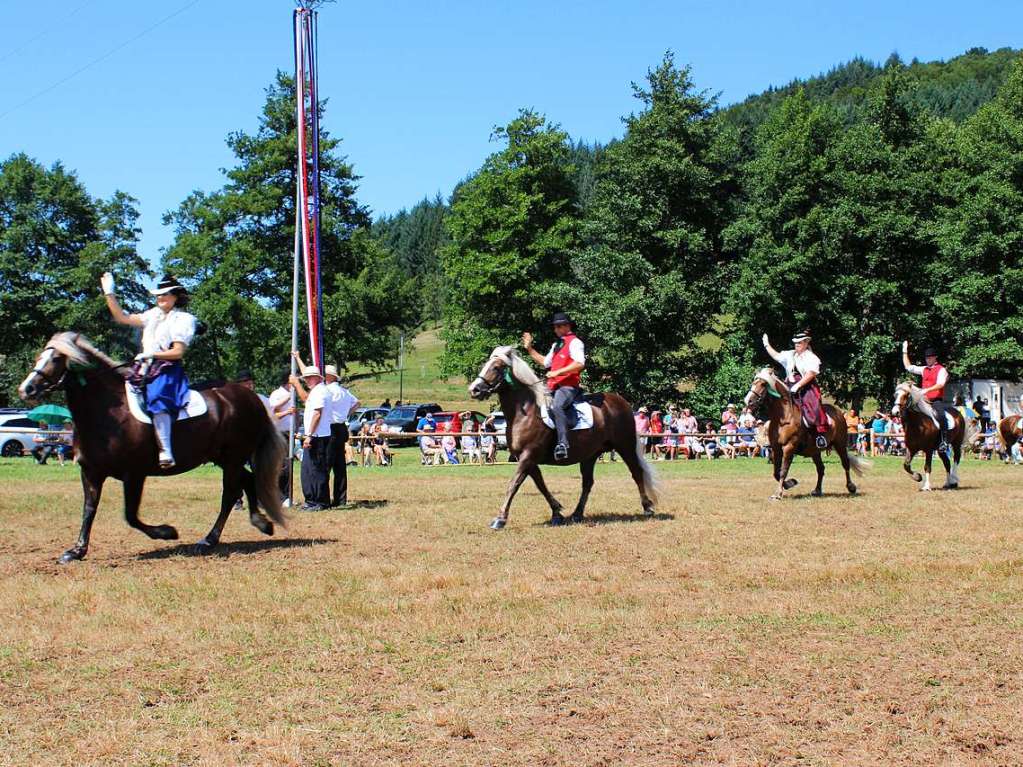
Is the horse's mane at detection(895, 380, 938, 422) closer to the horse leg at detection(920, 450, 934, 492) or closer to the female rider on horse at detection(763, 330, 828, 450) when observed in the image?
the horse leg at detection(920, 450, 934, 492)

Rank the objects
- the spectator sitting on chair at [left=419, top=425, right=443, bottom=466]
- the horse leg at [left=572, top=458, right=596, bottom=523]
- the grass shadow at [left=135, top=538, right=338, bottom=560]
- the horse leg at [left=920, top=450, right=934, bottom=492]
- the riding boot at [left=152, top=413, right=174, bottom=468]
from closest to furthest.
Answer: the riding boot at [left=152, top=413, right=174, bottom=468]
the grass shadow at [left=135, top=538, right=338, bottom=560]
the horse leg at [left=572, top=458, right=596, bottom=523]
the horse leg at [left=920, top=450, right=934, bottom=492]
the spectator sitting on chair at [left=419, top=425, right=443, bottom=466]

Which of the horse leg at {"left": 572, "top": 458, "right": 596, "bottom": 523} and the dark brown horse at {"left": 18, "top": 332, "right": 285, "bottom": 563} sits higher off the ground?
the dark brown horse at {"left": 18, "top": 332, "right": 285, "bottom": 563}

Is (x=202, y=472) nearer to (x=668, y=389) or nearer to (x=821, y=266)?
(x=668, y=389)

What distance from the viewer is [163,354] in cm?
1146

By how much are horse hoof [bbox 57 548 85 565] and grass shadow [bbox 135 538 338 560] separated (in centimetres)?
58

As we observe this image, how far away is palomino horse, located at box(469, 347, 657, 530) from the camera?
45.6ft

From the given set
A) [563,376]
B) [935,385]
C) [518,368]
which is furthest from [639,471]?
[935,385]

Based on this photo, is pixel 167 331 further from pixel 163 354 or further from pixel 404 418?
pixel 404 418

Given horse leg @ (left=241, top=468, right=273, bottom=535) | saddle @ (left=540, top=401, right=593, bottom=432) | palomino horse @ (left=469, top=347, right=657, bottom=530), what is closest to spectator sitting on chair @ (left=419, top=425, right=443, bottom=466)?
palomino horse @ (left=469, top=347, right=657, bottom=530)

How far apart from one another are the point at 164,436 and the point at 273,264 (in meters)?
43.8

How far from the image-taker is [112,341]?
62031mm

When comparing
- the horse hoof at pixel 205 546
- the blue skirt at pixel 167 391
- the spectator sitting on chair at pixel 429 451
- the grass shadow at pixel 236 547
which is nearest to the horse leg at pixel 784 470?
the grass shadow at pixel 236 547

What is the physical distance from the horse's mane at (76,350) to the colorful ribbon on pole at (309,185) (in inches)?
291

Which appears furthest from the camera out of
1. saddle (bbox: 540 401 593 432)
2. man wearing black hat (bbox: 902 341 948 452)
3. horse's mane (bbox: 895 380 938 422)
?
man wearing black hat (bbox: 902 341 948 452)
